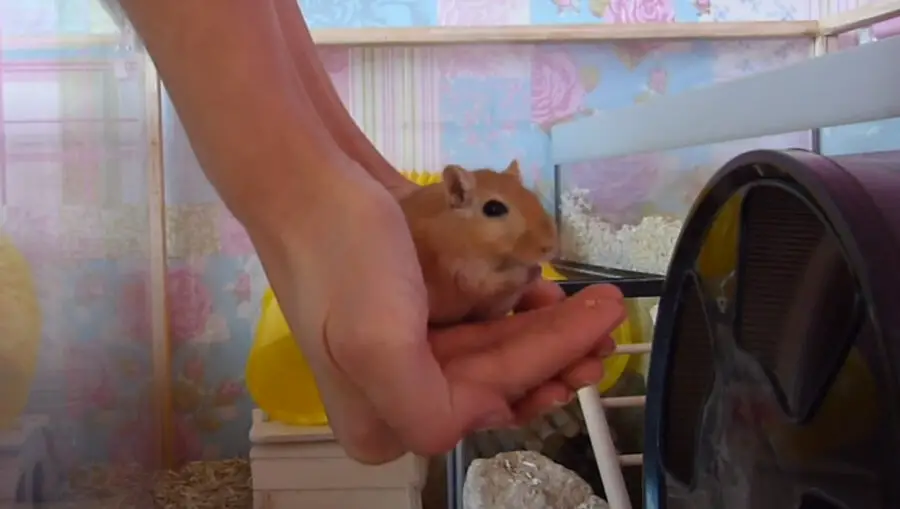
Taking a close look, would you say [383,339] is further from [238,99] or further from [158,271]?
[158,271]

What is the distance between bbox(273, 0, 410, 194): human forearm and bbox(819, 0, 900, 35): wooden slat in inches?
45.3

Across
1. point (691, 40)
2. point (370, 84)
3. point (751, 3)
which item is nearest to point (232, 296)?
point (370, 84)

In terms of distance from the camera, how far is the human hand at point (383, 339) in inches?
14.9

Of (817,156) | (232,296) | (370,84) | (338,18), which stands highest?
(338,18)

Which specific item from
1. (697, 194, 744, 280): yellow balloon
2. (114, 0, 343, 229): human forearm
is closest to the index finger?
(114, 0, 343, 229): human forearm

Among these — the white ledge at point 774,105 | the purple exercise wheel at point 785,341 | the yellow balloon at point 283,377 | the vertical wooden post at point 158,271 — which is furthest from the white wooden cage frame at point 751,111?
the vertical wooden post at point 158,271

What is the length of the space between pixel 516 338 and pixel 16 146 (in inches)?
16.0

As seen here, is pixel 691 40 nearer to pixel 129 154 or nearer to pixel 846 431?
pixel 129 154

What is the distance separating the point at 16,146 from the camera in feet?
2.19

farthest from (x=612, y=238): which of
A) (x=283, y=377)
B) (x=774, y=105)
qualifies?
(x=774, y=105)

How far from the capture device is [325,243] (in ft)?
1.29

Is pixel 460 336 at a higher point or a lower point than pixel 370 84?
lower

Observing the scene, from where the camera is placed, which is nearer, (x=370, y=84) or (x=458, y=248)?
(x=458, y=248)

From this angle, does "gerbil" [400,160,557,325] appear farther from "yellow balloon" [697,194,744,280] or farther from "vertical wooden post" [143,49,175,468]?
"vertical wooden post" [143,49,175,468]
